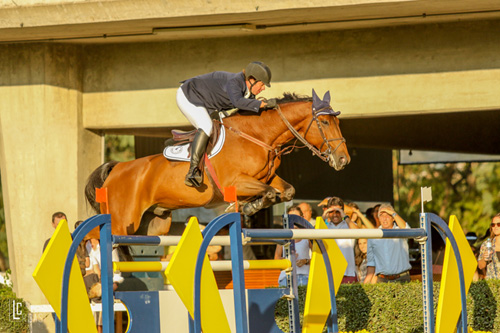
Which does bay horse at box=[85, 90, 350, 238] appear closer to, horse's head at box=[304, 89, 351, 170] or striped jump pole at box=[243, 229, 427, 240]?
A: horse's head at box=[304, 89, 351, 170]

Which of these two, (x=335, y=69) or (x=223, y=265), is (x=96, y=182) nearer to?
(x=223, y=265)

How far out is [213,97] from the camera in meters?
7.04

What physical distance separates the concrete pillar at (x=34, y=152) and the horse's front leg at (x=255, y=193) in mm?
4601

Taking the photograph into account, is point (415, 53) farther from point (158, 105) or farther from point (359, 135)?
point (359, 135)

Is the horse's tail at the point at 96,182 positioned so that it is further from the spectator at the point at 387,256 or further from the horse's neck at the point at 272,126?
the spectator at the point at 387,256

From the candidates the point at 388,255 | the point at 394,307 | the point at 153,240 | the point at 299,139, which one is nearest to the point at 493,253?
the point at 388,255

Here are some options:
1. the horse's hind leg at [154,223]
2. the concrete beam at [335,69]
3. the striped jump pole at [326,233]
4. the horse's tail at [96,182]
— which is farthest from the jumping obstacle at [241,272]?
the concrete beam at [335,69]

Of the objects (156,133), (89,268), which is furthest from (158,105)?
(89,268)

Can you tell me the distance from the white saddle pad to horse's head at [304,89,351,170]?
2.46ft

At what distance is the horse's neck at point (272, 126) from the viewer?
277 inches

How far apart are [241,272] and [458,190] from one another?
2601 centimetres

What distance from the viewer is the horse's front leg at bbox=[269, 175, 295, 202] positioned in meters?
6.82

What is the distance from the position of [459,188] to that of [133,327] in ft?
84.8

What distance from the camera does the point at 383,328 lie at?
7.14 m
